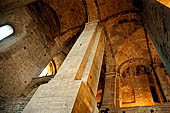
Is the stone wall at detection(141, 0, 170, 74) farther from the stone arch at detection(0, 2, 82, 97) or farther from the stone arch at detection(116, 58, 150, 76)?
the stone arch at detection(116, 58, 150, 76)

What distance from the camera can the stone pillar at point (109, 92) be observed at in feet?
21.7

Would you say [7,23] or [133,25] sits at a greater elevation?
[133,25]

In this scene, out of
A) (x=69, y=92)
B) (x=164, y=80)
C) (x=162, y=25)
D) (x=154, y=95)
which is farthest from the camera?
(x=154, y=95)

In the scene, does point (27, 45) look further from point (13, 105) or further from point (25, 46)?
point (13, 105)

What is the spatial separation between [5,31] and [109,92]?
6659 mm

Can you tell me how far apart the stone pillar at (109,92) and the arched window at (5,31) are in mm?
6253

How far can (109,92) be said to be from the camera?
742 centimetres

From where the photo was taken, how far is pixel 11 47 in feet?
19.9

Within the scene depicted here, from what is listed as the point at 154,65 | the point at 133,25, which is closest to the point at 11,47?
the point at 133,25

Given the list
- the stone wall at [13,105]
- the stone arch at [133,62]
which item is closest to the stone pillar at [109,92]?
the stone arch at [133,62]

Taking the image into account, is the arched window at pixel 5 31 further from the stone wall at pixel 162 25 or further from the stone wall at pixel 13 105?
the stone wall at pixel 162 25

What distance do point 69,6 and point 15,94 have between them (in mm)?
5691

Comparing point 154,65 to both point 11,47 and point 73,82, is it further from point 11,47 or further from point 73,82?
point 11,47

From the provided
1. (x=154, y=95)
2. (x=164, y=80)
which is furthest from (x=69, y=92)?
(x=154, y=95)
